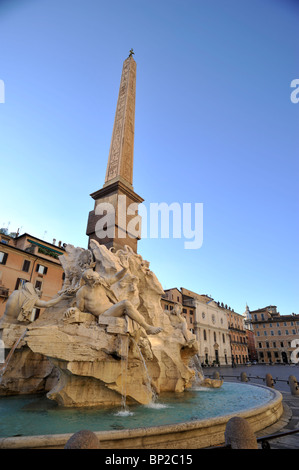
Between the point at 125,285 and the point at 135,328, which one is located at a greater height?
the point at 125,285

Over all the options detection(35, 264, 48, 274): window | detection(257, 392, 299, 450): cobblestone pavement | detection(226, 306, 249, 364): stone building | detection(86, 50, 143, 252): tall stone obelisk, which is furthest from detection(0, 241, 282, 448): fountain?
detection(226, 306, 249, 364): stone building

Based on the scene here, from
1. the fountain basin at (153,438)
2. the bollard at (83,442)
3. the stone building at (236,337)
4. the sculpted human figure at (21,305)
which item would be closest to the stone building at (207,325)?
the stone building at (236,337)

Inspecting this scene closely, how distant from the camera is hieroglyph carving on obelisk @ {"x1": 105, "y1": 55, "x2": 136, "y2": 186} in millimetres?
9195

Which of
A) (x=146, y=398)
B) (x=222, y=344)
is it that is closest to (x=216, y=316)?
(x=222, y=344)

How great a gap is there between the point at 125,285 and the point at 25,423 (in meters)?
3.17

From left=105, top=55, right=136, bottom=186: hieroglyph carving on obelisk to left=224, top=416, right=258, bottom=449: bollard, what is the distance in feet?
24.6

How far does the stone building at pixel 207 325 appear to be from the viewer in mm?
34094

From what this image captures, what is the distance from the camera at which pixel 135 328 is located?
470 centimetres

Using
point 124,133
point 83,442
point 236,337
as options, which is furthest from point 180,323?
point 236,337

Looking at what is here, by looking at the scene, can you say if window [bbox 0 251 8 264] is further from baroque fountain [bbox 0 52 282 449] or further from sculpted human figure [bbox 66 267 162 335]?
sculpted human figure [bbox 66 267 162 335]

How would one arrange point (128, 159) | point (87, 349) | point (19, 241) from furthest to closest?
point (19, 241) → point (128, 159) → point (87, 349)

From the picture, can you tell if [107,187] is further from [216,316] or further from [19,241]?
[216,316]

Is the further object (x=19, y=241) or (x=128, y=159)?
(x=19, y=241)
